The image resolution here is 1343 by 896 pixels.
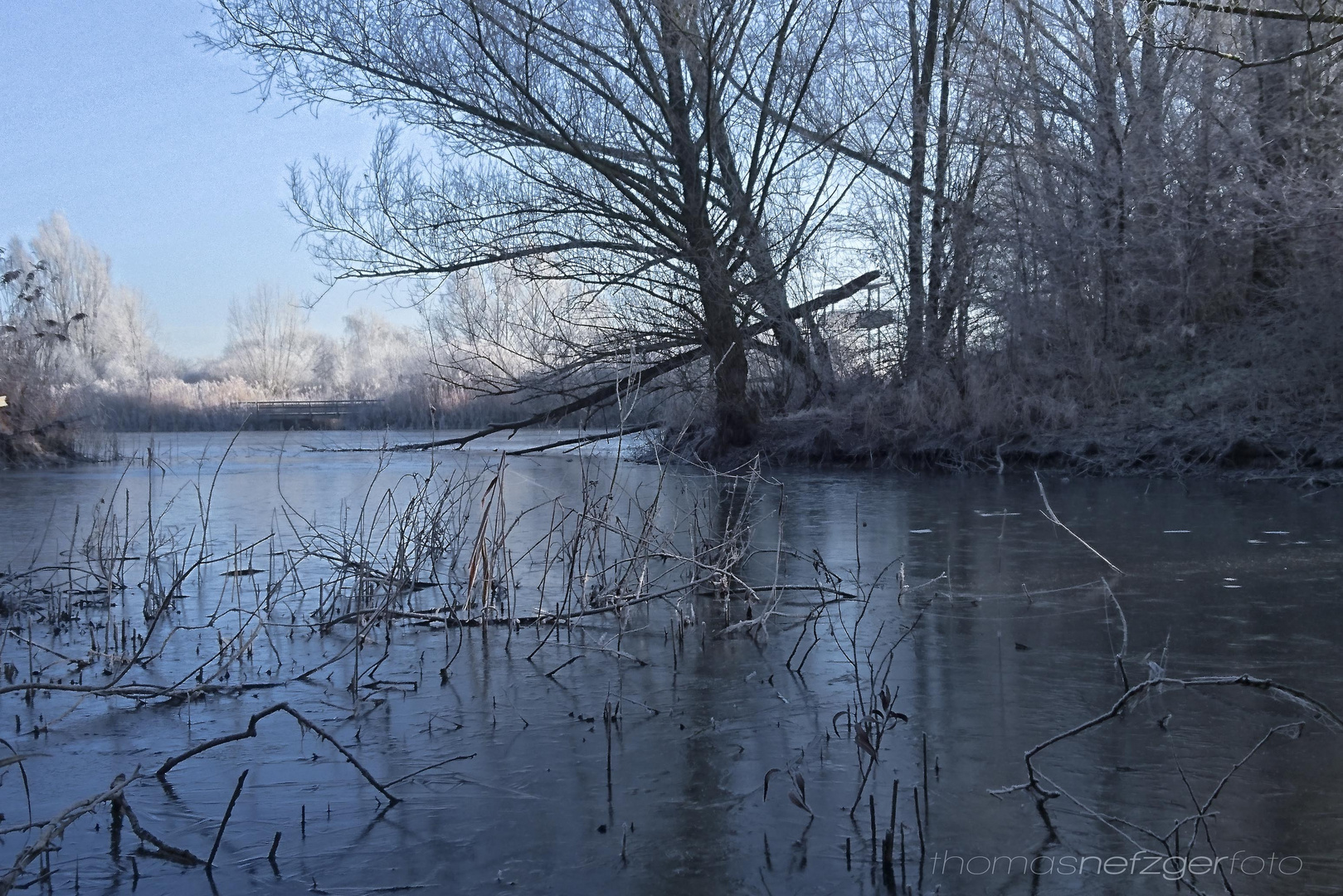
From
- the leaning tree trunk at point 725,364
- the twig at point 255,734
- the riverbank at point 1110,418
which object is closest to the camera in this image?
the twig at point 255,734

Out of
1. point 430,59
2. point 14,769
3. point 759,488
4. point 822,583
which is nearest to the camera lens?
point 14,769

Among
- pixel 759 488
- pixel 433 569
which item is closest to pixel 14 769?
pixel 433 569

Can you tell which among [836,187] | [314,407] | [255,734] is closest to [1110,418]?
[836,187]

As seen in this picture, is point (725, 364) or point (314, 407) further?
point (314, 407)

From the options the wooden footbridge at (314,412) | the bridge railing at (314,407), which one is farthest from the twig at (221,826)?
the bridge railing at (314,407)

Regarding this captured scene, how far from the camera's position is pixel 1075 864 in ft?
7.93

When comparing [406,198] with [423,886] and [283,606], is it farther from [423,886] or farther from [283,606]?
[423,886]

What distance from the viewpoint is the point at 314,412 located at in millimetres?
28922

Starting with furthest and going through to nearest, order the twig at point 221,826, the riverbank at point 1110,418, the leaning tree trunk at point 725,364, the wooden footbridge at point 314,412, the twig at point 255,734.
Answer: the wooden footbridge at point 314,412, the leaning tree trunk at point 725,364, the riverbank at point 1110,418, the twig at point 255,734, the twig at point 221,826

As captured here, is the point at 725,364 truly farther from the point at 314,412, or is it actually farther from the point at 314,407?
the point at 314,407

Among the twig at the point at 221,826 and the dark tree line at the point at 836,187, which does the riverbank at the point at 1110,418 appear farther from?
the twig at the point at 221,826

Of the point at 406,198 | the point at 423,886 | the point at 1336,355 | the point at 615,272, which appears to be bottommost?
the point at 423,886

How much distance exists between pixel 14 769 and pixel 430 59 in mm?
10221

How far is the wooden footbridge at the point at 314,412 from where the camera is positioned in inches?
1104
